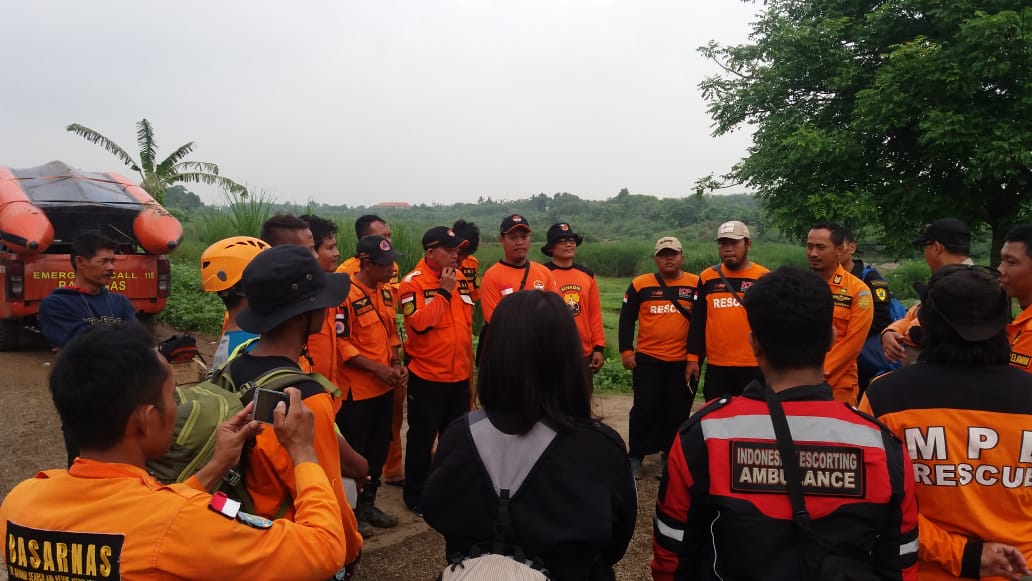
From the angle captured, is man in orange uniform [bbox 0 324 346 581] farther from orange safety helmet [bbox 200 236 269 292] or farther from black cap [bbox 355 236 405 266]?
→ black cap [bbox 355 236 405 266]

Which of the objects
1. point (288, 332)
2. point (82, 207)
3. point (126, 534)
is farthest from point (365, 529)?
point (82, 207)

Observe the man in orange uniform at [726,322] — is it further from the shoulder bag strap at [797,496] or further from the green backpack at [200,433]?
the green backpack at [200,433]

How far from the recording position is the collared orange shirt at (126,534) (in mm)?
1270

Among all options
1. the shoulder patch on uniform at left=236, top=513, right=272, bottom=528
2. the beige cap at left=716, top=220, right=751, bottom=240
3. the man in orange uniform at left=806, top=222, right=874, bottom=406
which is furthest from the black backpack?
the beige cap at left=716, top=220, right=751, bottom=240

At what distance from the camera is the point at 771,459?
5.19 feet

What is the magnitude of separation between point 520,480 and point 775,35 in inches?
569

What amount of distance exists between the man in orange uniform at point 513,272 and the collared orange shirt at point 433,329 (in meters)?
0.51

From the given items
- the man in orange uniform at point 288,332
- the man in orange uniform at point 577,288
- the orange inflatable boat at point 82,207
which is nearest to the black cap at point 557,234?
the man in orange uniform at point 577,288

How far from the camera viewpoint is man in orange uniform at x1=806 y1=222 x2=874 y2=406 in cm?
405

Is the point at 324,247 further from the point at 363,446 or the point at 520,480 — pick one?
the point at 520,480

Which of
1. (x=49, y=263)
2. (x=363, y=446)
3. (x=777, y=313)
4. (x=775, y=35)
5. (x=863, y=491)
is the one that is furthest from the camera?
(x=775, y=35)

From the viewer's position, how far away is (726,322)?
14.9ft

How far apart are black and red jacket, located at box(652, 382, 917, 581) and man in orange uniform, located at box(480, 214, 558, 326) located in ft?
10.4

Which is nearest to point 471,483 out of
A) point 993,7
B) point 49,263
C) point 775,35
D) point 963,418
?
point 963,418
